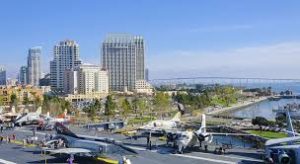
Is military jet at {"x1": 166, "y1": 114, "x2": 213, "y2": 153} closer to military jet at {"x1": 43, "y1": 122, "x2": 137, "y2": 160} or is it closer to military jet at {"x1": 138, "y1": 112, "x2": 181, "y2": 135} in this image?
military jet at {"x1": 43, "y1": 122, "x2": 137, "y2": 160}

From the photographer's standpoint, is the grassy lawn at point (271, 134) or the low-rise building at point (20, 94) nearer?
the grassy lawn at point (271, 134)

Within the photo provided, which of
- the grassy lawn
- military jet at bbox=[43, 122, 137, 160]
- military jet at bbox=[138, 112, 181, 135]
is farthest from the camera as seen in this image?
the grassy lawn

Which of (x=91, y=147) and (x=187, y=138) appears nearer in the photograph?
(x=91, y=147)

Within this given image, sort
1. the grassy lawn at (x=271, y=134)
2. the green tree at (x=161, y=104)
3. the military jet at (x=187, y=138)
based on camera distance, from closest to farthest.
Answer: the military jet at (x=187, y=138)
the grassy lawn at (x=271, y=134)
the green tree at (x=161, y=104)

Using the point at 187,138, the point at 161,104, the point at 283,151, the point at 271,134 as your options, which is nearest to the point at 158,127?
the point at 187,138

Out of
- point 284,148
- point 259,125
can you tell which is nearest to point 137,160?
point 284,148

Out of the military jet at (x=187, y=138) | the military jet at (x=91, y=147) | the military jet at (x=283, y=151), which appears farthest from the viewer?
the military jet at (x=187, y=138)

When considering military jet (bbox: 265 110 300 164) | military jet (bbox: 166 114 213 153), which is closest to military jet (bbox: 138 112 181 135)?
military jet (bbox: 166 114 213 153)

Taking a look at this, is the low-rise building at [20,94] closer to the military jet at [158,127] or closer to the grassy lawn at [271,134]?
the grassy lawn at [271,134]

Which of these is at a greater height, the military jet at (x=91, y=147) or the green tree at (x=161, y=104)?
the green tree at (x=161, y=104)

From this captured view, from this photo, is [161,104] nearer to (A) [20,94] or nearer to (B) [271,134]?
(B) [271,134]

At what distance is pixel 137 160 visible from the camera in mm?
35031

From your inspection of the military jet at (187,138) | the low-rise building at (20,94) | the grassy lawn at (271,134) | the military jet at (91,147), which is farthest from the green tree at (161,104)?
the military jet at (91,147)

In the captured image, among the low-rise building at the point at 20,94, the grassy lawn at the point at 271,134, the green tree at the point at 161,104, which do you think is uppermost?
the low-rise building at the point at 20,94
